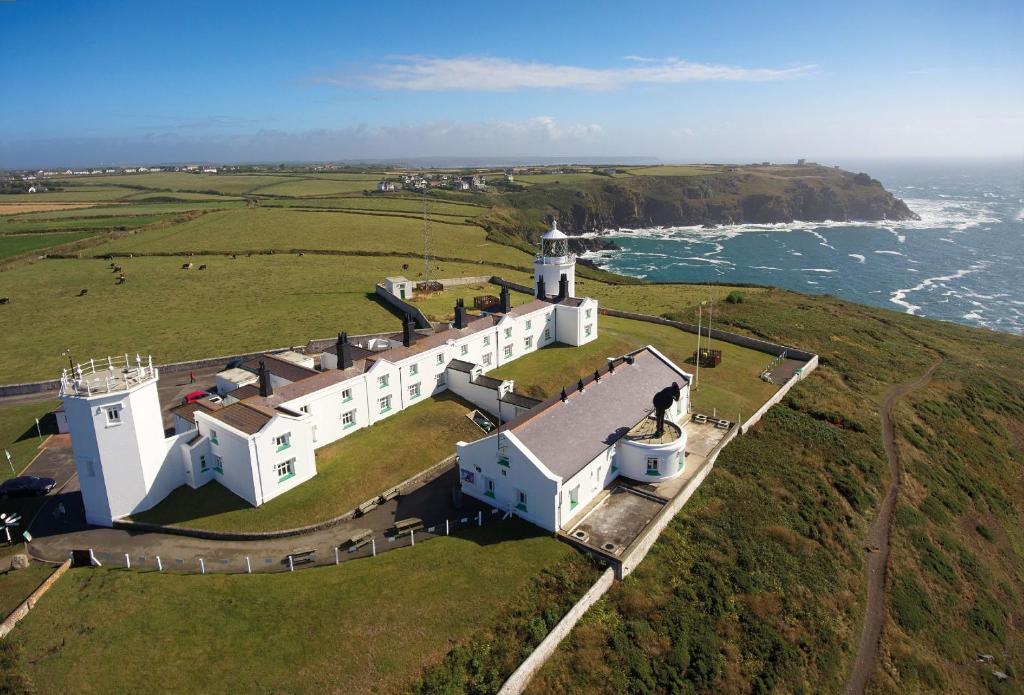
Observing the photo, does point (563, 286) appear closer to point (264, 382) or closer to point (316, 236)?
point (264, 382)

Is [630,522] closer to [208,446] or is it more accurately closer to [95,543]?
[208,446]

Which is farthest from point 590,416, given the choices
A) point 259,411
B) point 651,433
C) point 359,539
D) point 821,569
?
point 259,411

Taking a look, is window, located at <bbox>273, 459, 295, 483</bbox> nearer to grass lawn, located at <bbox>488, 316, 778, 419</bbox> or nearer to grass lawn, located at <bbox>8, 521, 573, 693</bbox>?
grass lawn, located at <bbox>8, 521, 573, 693</bbox>

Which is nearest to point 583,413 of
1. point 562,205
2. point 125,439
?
point 125,439

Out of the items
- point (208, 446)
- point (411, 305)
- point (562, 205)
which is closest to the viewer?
point (208, 446)

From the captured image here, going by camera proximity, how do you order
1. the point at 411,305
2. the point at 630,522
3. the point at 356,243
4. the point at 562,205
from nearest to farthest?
the point at 630,522, the point at 411,305, the point at 356,243, the point at 562,205

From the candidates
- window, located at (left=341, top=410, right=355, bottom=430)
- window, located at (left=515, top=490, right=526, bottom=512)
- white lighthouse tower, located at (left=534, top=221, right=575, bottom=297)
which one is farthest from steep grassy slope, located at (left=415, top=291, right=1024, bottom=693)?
white lighthouse tower, located at (left=534, top=221, right=575, bottom=297)

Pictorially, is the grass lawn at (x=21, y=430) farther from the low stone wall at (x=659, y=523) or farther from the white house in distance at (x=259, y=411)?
the low stone wall at (x=659, y=523)
